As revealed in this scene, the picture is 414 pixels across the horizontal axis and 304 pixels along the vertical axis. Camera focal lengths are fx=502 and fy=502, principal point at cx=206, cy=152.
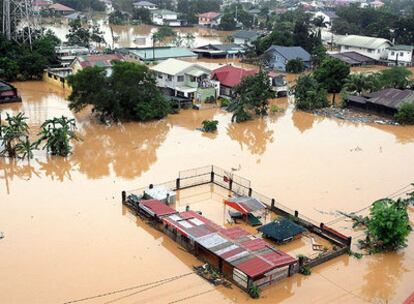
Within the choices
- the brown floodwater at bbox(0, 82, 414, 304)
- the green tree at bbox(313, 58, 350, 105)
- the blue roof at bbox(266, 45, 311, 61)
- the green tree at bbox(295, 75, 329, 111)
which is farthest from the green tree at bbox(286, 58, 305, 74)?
the brown floodwater at bbox(0, 82, 414, 304)

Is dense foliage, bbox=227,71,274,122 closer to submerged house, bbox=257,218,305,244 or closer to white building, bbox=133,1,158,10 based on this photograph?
submerged house, bbox=257,218,305,244

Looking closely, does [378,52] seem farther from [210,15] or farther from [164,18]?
[164,18]

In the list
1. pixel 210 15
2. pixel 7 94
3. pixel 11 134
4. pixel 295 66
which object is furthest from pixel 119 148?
pixel 210 15

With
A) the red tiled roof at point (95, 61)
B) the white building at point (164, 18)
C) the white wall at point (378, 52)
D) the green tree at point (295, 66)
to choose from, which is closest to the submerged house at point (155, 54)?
the red tiled roof at point (95, 61)

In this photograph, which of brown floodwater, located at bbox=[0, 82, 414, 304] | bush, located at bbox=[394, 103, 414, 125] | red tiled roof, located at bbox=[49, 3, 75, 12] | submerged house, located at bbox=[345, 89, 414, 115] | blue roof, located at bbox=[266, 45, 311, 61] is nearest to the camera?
brown floodwater, located at bbox=[0, 82, 414, 304]

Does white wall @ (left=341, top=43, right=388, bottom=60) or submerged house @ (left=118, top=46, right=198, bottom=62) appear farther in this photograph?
white wall @ (left=341, top=43, right=388, bottom=60)

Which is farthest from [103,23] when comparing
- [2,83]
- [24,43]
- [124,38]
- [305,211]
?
[305,211]

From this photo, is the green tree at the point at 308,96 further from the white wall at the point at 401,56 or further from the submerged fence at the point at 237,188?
the white wall at the point at 401,56
